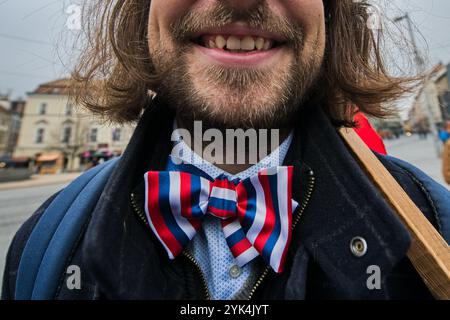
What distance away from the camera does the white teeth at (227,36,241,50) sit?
97cm

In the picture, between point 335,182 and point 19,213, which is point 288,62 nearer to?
point 335,182

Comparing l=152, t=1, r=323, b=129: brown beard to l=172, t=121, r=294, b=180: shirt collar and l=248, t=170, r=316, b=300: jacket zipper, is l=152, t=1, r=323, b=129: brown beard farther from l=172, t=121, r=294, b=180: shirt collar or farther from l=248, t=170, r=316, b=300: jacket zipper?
l=248, t=170, r=316, b=300: jacket zipper

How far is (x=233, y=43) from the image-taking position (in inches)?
Answer: 38.4

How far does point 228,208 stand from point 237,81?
38 cm

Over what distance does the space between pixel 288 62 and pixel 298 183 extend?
0.39 meters

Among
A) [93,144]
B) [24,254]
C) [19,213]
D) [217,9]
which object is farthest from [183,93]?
[93,144]

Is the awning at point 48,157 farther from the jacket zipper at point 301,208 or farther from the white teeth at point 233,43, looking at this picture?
the jacket zipper at point 301,208

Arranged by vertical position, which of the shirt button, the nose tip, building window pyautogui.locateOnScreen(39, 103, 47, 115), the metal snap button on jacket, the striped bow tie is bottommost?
the shirt button

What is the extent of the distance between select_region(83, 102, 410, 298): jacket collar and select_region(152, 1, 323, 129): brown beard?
0.55 ft

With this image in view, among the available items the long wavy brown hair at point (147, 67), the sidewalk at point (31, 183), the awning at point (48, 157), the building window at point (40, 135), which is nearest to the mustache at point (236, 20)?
the long wavy brown hair at point (147, 67)

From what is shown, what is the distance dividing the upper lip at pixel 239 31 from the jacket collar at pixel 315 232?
33 cm

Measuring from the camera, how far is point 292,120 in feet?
3.49

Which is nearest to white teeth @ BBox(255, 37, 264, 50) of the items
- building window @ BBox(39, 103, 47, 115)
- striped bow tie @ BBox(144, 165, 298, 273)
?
striped bow tie @ BBox(144, 165, 298, 273)

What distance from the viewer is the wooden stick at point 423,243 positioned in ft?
2.30
